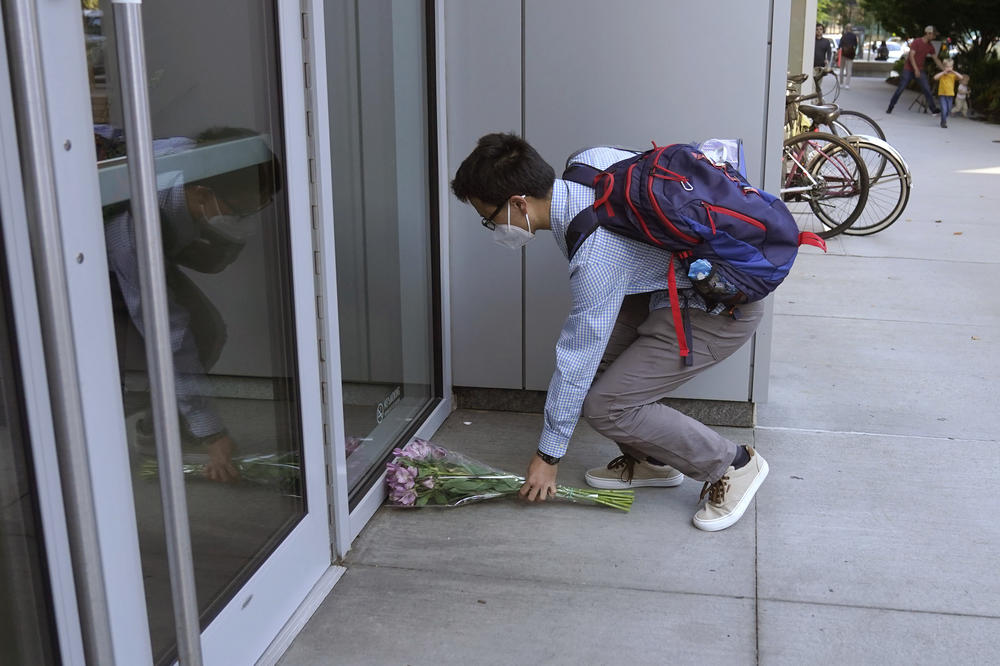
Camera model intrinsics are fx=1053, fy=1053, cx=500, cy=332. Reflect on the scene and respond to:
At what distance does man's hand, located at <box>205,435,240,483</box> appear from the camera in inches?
103

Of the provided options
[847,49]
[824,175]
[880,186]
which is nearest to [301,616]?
[824,175]

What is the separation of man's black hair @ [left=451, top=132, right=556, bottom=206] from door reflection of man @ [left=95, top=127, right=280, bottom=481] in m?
0.69

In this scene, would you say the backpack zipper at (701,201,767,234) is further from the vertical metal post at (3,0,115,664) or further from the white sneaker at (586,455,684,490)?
the vertical metal post at (3,0,115,664)

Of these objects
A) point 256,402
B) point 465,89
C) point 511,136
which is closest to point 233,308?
point 256,402

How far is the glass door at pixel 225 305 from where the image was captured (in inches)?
83.0

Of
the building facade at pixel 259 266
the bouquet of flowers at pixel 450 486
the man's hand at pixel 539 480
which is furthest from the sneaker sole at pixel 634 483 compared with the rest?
the building facade at pixel 259 266

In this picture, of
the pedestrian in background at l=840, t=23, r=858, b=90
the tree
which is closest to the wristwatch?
the tree

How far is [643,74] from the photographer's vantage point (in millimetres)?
4191

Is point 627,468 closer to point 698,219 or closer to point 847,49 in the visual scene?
point 698,219

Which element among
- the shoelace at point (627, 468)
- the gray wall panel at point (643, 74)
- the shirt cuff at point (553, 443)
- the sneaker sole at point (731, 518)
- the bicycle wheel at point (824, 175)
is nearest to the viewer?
the shirt cuff at point (553, 443)

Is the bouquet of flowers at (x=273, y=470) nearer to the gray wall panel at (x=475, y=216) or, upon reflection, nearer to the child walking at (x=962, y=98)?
the gray wall panel at (x=475, y=216)

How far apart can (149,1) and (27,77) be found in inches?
26.0

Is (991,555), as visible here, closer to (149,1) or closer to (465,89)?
(465,89)

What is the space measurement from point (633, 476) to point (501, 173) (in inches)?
51.8
